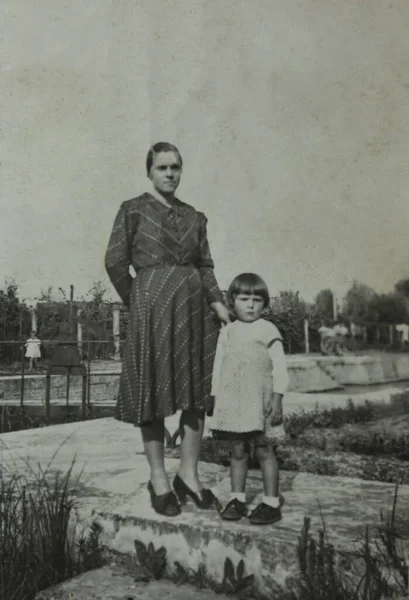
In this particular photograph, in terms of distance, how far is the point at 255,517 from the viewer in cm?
253

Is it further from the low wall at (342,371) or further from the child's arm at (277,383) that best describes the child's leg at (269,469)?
the low wall at (342,371)

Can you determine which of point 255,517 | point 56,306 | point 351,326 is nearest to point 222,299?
point 255,517

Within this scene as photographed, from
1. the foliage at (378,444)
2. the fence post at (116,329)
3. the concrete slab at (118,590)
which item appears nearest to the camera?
the concrete slab at (118,590)

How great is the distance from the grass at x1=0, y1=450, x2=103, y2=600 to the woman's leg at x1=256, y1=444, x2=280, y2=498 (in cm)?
80

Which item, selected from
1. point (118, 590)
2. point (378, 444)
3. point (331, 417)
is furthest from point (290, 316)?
point (118, 590)

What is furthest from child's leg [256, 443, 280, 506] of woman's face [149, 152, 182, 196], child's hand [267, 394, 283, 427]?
woman's face [149, 152, 182, 196]

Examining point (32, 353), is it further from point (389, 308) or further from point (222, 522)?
point (222, 522)

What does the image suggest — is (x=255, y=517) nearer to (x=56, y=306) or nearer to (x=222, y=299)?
(x=222, y=299)

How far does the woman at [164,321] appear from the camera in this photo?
2.78m

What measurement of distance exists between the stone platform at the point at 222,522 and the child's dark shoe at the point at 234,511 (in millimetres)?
45

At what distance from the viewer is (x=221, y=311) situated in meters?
2.92

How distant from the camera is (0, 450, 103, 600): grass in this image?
2.42 meters

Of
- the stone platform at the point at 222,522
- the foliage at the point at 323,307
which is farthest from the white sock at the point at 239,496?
the foliage at the point at 323,307

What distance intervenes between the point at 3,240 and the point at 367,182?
3.64m
